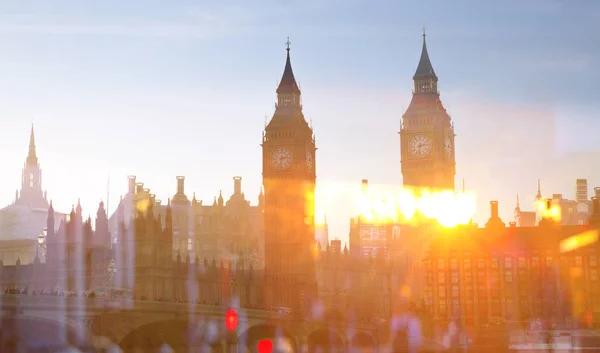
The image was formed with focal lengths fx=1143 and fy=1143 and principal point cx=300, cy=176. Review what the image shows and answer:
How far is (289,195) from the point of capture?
462 feet

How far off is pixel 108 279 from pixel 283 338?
55.2 ft

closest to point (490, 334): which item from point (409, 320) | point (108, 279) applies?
point (409, 320)

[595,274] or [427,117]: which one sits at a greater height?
[427,117]

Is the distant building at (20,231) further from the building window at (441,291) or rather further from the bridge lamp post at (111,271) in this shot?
the building window at (441,291)

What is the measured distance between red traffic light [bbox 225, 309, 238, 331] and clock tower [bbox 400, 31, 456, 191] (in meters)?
77.5

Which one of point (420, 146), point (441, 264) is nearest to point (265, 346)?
point (441, 264)

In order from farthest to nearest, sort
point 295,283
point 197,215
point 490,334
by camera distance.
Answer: point 197,215 < point 295,283 < point 490,334

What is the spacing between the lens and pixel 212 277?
117 m

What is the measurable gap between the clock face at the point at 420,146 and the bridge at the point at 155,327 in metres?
53.4

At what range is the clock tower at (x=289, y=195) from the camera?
138000 mm

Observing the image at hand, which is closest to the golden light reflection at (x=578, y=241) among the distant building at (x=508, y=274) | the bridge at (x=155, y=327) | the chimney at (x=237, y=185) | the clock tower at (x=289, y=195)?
the distant building at (x=508, y=274)

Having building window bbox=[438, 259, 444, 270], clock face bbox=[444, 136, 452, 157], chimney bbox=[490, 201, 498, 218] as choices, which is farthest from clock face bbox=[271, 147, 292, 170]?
clock face bbox=[444, 136, 452, 157]

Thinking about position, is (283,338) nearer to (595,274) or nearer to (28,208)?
(595,274)

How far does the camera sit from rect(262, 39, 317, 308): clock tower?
138000 millimetres
